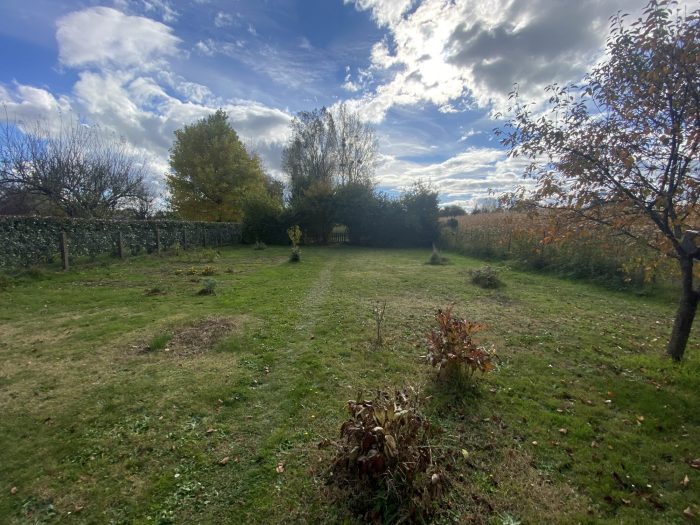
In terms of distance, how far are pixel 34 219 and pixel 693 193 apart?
15384 mm

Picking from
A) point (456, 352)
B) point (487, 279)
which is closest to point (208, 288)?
point (456, 352)

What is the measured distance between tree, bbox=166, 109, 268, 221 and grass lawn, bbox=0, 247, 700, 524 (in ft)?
66.5

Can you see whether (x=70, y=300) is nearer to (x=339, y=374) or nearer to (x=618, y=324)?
(x=339, y=374)

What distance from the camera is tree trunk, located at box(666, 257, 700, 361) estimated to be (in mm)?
4230

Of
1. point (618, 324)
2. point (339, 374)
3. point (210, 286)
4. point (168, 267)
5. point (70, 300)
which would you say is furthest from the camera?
point (168, 267)

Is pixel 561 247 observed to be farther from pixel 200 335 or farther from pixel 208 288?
pixel 200 335

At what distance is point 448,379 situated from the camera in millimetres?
3918

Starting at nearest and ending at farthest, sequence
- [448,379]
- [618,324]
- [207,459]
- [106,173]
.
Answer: [207,459] < [448,379] < [618,324] < [106,173]

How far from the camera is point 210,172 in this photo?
82.4 feet

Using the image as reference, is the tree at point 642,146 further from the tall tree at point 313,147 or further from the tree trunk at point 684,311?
the tall tree at point 313,147

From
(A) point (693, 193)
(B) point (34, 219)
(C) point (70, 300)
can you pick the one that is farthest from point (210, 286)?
(A) point (693, 193)

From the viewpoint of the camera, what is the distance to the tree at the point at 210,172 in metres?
25.4

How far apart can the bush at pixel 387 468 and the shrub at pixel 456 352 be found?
1.41m

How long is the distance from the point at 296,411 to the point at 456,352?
76.0 inches
